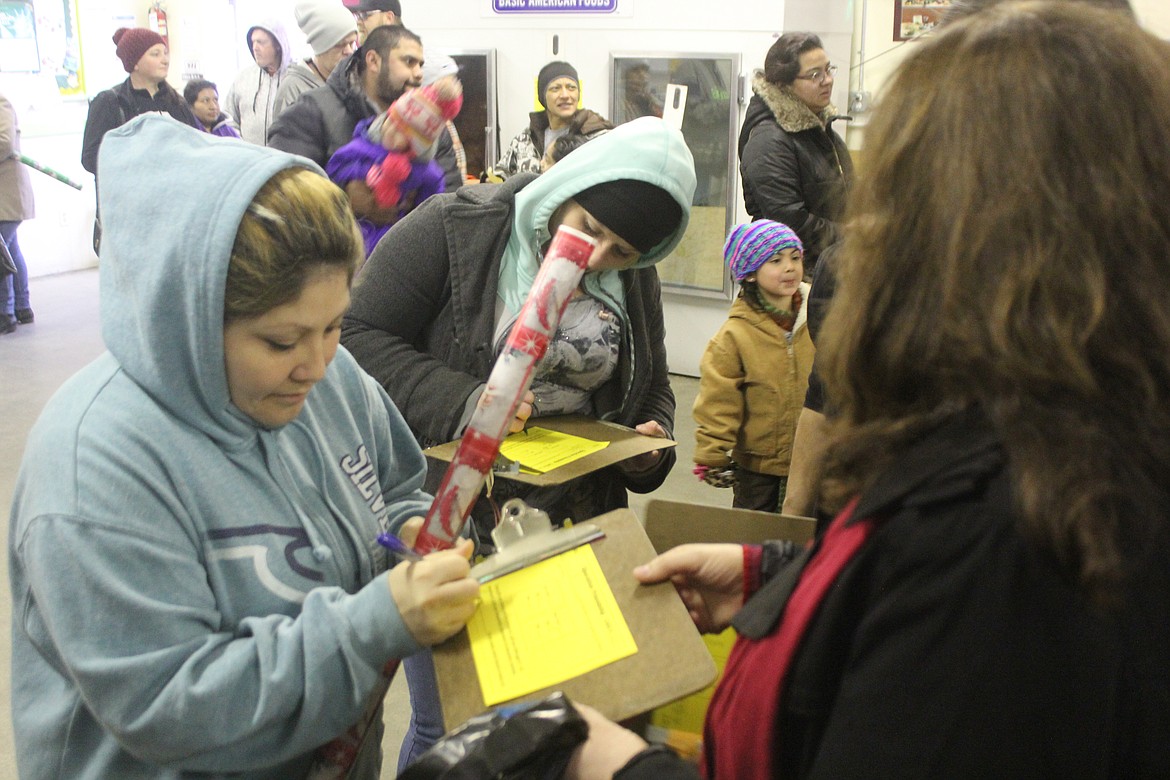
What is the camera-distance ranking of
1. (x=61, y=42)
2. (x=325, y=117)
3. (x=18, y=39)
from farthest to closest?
(x=61, y=42) → (x=18, y=39) → (x=325, y=117)

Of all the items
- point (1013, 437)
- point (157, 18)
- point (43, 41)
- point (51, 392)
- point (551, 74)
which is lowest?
point (51, 392)

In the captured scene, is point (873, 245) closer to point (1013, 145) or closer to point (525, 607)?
point (1013, 145)

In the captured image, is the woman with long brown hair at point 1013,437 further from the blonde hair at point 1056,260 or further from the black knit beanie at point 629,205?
the black knit beanie at point 629,205

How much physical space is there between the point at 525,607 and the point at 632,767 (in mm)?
278

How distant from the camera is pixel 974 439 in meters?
0.72

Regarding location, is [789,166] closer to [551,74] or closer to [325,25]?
[551,74]

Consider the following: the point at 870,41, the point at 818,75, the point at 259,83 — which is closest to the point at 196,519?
the point at 818,75

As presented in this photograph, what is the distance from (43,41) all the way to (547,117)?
538 cm

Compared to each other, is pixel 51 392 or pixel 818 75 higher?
pixel 818 75

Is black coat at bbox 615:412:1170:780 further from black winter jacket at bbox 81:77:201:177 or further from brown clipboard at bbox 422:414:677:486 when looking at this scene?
black winter jacket at bbox 81:77:201:177

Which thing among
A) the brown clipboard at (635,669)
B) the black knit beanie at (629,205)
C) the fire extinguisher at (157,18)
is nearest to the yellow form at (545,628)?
the brown clipboard at (635,669)

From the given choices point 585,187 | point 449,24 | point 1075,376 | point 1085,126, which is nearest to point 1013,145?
point 1085,126

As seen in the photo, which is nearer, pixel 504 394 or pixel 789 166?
pixel 504 394

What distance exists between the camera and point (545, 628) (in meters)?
1.16
